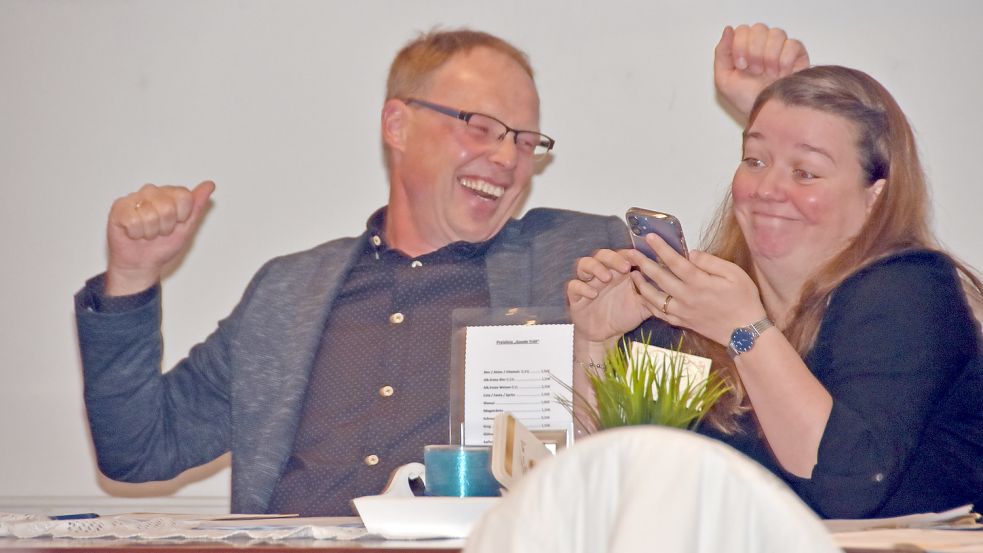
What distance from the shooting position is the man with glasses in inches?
77.1

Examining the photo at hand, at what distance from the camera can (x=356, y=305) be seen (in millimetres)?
2129

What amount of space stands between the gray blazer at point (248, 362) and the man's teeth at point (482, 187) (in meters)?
0.08

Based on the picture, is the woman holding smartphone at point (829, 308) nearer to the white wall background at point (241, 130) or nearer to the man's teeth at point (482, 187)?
the man's teeth at point (482, 187)

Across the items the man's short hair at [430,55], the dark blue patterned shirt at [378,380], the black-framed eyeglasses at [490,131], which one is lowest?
the dark blue patterned shirt at [378,380]

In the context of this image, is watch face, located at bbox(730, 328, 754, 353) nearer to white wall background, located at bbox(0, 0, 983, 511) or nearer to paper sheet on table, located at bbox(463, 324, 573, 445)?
paper sheet on table, located at bbox(463, 324, 573, 445)

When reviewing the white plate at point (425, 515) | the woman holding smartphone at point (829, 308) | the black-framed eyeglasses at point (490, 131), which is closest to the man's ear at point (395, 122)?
the black-framed eyeglasses at point (490, 131)

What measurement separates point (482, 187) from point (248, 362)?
547 millimetres

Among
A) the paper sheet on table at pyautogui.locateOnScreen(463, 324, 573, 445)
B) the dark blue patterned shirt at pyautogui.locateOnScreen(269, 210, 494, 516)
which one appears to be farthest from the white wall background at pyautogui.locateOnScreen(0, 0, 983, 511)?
the paper sheet on table at pyautogui.locateOnScreen(463, 324, 573, 445)

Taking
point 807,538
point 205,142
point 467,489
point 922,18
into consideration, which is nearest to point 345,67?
point 205,142

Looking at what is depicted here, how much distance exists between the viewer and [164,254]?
195 cm

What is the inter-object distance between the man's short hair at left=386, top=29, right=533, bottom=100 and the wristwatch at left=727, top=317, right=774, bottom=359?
1.00 meters

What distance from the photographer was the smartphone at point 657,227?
1.48 m

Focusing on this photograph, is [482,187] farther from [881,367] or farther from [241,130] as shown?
[881,367]

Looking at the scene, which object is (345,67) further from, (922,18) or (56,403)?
(922,18)
